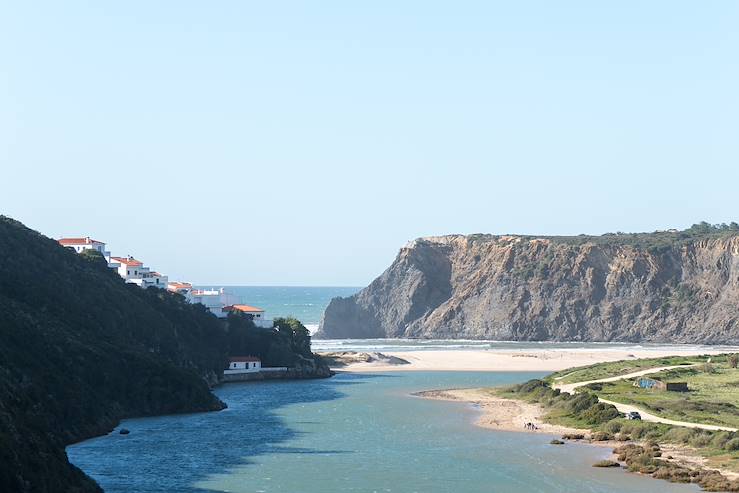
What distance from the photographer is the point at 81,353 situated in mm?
85000

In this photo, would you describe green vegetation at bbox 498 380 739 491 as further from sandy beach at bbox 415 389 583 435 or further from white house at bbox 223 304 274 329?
white house at bbox 223 304 274 329

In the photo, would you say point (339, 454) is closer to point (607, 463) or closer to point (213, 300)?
point (607, 463)

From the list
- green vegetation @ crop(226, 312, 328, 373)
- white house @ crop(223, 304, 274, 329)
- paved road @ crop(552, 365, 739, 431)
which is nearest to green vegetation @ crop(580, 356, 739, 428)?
paved road @ crop(552, 365, 739, 431)

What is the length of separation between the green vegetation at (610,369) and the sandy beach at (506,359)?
11602 millimetres

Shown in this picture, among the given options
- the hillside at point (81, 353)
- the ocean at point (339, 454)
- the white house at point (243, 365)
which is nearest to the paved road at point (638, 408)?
the ocean at point (339, 454)

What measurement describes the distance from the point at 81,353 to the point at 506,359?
7453 centimetres

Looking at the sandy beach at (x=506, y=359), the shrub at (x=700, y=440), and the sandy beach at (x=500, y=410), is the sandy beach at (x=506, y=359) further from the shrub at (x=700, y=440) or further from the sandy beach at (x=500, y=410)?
the shrub at (x=700, y=440)

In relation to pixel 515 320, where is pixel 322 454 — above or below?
below

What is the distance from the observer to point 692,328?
18488cm

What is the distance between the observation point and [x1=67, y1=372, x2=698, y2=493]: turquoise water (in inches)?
2391

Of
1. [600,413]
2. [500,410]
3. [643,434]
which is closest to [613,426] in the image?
[643,434]

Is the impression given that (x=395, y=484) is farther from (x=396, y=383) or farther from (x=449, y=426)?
(x=396, y=383)

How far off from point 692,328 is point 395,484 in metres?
134

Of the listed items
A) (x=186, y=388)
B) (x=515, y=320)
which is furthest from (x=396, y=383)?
(x=515, y=320)
